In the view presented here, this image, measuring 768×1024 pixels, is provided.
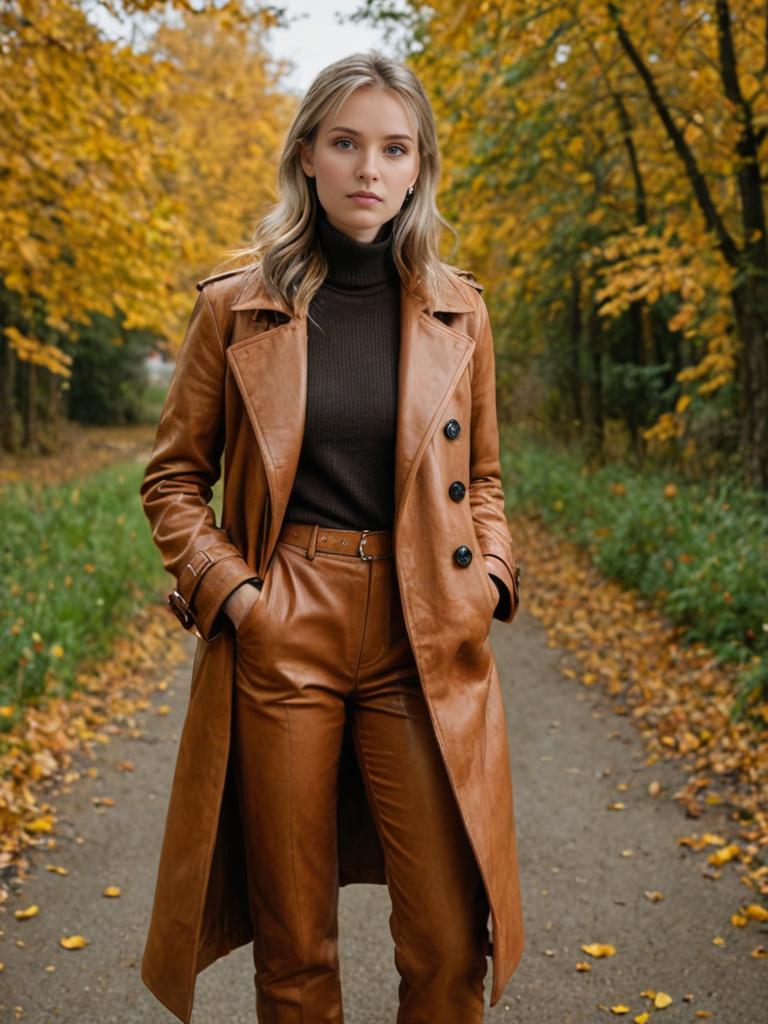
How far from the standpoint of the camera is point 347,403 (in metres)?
2.37

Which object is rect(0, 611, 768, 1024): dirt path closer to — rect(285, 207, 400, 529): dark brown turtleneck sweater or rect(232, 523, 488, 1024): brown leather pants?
rect(232, 523, 488, 1024): brown leather pants

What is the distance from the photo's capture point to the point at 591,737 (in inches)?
240

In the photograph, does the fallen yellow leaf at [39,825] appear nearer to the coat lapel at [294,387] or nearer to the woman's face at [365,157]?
the coat lapel at [294,387]

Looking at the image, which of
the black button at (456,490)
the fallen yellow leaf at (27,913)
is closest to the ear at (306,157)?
the black button at (456,490)

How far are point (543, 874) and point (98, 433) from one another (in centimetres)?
2424

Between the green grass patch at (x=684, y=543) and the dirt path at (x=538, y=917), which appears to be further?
the green grass patch at (x=684, y=543)

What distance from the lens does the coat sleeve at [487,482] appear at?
8.44 feet

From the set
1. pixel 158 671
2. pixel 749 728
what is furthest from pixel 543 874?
pixel 158 671

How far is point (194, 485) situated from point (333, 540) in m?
0.41

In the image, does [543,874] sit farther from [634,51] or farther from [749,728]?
[634,51]

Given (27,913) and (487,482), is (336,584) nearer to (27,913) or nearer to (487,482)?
(487,482)

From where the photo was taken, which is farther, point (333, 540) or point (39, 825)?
point (39, 825)

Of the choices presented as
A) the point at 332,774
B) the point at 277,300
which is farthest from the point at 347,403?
the point at 332,774

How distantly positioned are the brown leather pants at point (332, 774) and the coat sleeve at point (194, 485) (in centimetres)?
11
